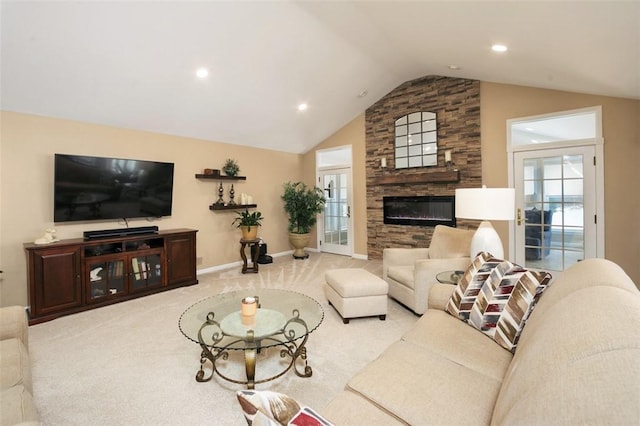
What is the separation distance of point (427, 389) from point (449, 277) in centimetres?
168

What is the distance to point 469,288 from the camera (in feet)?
6.33

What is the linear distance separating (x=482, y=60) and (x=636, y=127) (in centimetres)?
192

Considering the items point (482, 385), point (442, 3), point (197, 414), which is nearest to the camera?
point (482, 385)

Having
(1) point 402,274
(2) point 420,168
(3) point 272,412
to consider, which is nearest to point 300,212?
(2) point 420,168

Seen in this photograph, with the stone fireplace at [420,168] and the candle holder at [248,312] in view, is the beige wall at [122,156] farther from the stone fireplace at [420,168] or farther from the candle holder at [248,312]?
the candle holder at [248,312]

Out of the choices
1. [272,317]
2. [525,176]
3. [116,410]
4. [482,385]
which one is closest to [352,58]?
[525,176]

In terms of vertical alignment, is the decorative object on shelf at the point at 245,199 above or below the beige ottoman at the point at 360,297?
above

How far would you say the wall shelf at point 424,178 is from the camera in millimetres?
4766

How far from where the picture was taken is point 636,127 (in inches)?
136

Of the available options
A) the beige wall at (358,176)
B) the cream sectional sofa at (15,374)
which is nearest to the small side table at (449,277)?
the cream sectional sofa at (15,374)

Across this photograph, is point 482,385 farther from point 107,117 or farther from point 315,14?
point 107,117

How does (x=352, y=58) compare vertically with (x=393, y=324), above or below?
above

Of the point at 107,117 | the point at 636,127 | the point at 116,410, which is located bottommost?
the point at 116,410

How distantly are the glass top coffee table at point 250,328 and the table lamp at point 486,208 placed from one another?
153 cm
